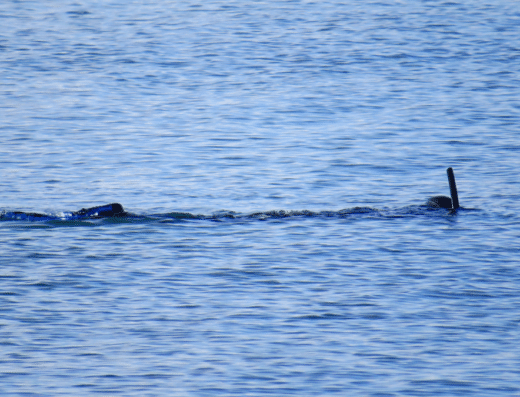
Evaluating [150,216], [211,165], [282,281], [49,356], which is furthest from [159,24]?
[49,356]

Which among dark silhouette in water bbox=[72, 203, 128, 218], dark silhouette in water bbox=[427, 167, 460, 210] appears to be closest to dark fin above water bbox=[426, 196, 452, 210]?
dark silhouette in water bbox=[427, 167, 460, 210]

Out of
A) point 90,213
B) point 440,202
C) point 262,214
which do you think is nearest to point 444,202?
point 440,202

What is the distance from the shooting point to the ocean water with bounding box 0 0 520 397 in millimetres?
11039

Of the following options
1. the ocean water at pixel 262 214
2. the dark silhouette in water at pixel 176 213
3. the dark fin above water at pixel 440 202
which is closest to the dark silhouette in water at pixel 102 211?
the dark silhouette in water at pixel 176 213

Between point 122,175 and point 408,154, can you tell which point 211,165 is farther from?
point 408,154

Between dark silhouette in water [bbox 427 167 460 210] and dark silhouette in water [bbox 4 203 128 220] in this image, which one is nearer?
dark silhouette in water [bbox 4 203 128 220]

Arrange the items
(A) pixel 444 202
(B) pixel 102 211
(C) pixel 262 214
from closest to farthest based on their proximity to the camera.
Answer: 1. (B) pixel 102 211
2. (C) pixel 262 214
3. (A) pixel 444 202

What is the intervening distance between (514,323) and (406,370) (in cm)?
224

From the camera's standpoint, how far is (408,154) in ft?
73.6

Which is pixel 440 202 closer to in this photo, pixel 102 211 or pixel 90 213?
pixel 102 211

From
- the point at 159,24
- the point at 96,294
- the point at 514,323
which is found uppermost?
the point at 159,24

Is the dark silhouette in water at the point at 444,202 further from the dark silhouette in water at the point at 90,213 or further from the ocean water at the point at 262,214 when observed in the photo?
the dark silhouette in water at the point at 90,213

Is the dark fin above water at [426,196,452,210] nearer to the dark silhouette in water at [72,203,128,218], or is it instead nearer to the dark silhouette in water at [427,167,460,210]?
the dark silhouette in water at [427,167,460,210]

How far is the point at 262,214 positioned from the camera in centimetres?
1753
